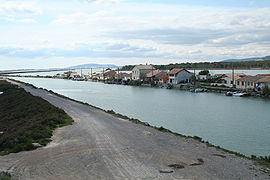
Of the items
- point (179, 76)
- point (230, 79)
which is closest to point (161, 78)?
point (179, 76)

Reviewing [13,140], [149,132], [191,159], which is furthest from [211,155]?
[13,140]

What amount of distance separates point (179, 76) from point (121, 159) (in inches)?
1379

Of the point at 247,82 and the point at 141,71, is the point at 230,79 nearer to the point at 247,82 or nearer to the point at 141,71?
the point at 247,82

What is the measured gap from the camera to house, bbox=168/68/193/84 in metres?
40.8

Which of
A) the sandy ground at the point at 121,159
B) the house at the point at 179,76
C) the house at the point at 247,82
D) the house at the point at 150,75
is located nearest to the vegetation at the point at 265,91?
the house at the point at 247,82

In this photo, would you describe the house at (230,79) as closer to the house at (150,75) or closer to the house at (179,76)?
the house at (179,76)

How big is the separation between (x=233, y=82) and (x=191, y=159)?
2793 cm

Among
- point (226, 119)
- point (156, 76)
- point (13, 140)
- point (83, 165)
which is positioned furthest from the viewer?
point (156, 76)

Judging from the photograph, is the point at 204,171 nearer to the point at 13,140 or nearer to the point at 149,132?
the point at 149,132

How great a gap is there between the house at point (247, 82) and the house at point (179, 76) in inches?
401

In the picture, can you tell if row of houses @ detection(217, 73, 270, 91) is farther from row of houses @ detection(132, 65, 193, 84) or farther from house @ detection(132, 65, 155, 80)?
house @ detection(132, 65, 155, 80)

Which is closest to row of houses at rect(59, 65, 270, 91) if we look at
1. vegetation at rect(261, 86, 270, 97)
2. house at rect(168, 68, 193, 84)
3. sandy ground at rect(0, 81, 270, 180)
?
house at rect(168, 68, 193, 84)

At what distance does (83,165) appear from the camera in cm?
635

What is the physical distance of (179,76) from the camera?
41.0 meters
